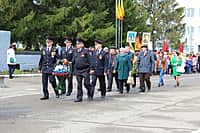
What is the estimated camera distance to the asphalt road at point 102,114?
10641 millimetres

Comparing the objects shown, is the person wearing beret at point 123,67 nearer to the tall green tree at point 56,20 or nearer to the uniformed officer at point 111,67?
the uniformed officer at point 111,67

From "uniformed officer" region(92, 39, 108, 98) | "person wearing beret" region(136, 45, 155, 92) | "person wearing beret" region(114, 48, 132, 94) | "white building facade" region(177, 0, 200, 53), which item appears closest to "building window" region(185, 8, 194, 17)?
"white building facade" region(177, 0, 200, 53)

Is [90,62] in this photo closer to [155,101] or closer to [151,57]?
[155,101]

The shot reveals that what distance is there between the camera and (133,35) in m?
34.2

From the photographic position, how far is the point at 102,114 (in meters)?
12.8

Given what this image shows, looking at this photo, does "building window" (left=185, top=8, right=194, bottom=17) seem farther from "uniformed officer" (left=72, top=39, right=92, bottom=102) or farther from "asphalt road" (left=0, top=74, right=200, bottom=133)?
"uniformed officer" (left=72, top=39, right=92, bottom=102)

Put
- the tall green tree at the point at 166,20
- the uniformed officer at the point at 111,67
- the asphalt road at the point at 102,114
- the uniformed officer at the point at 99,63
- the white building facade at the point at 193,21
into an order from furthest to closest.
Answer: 1. the white building facade at the point at 193,21
2. the tall green tree at the point at 166,20
3. the uniformed officer at the point at 111,67
4. the uniformed officer at the point at 99,63
5. the asphalt road at the point at 102,114

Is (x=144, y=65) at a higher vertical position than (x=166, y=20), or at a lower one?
lower

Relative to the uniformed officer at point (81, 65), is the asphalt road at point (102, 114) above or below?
below

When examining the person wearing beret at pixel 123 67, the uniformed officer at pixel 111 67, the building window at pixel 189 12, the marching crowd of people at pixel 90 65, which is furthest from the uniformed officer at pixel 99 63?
the building window at pixel 189 12

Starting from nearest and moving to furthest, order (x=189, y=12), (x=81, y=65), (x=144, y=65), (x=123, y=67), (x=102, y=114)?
(x=102, y=114)
(x=81, y=65)
(x=123, y=67)
(x=144, y=65)
(x=189, y=12)

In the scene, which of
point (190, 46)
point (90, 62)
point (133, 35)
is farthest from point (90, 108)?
point (190, 46)

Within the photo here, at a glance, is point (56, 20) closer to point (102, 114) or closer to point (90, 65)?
point (90, 65)

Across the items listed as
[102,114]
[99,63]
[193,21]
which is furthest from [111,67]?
[193,21]
